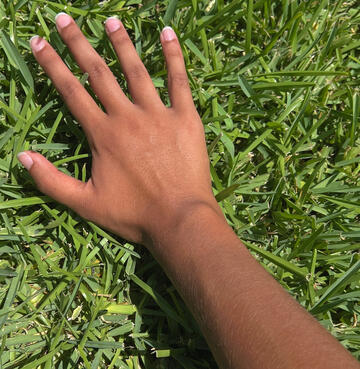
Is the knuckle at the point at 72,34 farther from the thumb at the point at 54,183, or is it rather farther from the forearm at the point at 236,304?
the forearm at the point at 236,304

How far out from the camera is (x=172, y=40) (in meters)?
1.62

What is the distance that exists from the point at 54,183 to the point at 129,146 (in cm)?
25

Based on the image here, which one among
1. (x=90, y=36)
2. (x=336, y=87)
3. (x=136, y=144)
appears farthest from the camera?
(x=336, y=87)

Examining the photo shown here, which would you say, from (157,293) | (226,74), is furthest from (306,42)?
(157,293)

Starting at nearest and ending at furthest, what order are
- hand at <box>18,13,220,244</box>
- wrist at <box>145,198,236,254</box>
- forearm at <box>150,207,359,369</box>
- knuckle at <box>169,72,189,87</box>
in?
forearm at <box>150,207,359,369</box> → wrist at <box>145,198,236,254</box> → hand at <box>18,13,220,244</box> → knuckle at <box>169,72,189,87</box>

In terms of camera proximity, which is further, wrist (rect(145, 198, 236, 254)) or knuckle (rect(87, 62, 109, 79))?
knuckle (rect(87, 62, 109, 79))

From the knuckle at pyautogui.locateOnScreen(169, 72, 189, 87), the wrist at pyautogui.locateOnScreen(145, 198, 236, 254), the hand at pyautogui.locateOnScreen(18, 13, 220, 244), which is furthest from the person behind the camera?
the knuckle at pyautogui.locateOnScreen(169, 72, 189, 87)

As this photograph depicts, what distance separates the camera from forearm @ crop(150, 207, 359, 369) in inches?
42.5

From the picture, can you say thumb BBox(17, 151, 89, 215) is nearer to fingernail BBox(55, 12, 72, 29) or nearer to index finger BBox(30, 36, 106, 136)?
index finger BBox(30, 36, 106, 136)

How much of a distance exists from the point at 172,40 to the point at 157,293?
2.69 ft

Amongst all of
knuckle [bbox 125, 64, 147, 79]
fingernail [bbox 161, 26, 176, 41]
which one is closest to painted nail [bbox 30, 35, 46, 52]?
knuckle [bbox 125, 64, 147, 79]

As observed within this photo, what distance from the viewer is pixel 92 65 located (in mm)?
1564

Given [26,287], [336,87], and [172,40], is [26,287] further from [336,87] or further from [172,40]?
[336,87]

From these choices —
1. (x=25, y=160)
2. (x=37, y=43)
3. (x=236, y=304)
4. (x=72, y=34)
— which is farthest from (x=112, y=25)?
(x=236, y=304)
